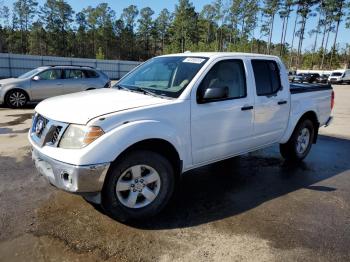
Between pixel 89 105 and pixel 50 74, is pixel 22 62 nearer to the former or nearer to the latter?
pixel 50 74

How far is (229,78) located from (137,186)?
1.96 meters

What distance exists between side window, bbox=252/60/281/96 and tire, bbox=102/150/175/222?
2.00 meters

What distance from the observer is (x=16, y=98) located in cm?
1262

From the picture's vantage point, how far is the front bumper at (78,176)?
3320mm

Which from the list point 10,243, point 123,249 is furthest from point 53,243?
point 123,249

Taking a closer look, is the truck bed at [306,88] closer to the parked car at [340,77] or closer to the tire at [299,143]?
the tire at [299,143]

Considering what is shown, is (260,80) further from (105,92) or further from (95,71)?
(95,71)

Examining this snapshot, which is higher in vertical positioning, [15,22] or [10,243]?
[15,22]

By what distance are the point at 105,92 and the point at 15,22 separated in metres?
85.8

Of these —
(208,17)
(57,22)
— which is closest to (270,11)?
(208,17)

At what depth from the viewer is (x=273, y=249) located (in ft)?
11.2

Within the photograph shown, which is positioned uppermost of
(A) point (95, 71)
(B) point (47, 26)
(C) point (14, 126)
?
(B) point (47, 26)

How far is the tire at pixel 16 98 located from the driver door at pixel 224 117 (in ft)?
33.2

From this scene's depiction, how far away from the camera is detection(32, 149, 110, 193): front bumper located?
Result: 10.9 ft
